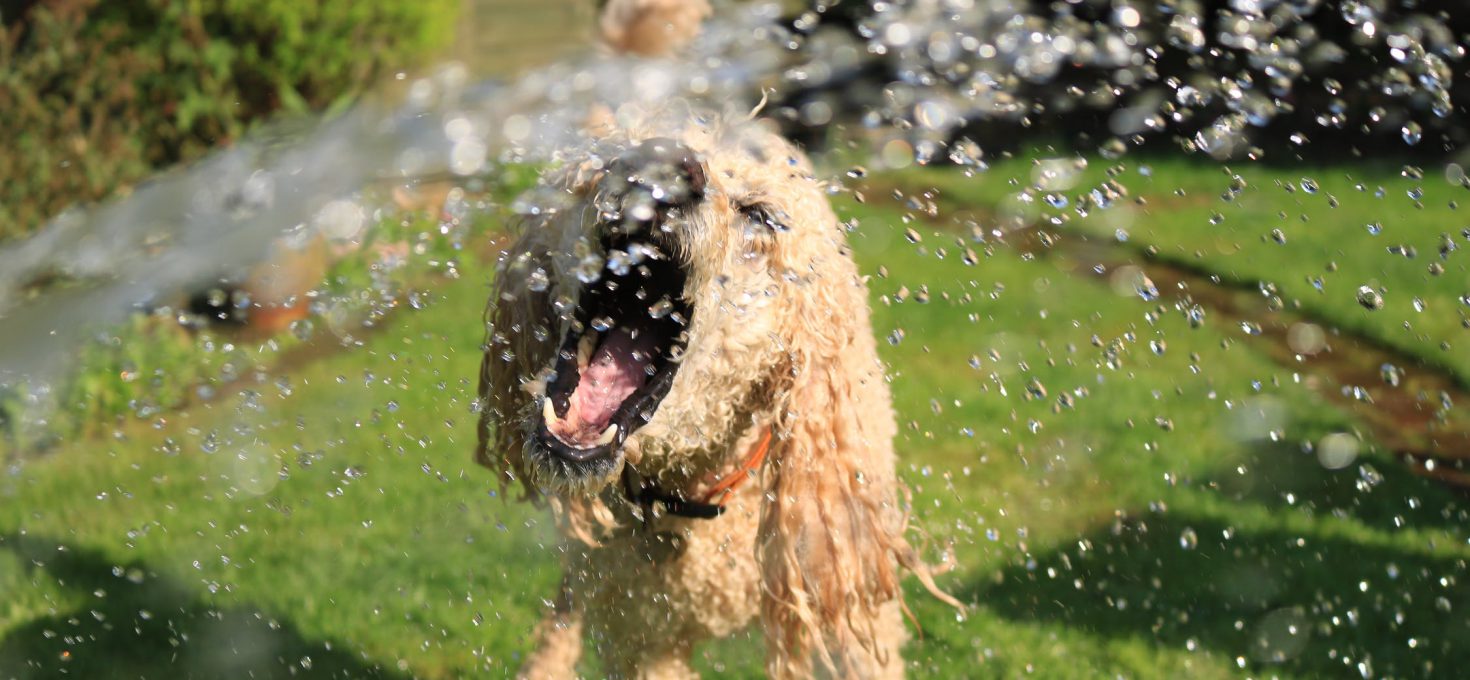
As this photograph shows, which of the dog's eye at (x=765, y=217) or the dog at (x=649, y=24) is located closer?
the dog's eye at (x=765, y=217)

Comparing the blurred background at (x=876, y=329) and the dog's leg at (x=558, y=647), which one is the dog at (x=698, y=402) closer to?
the dog's leg at (x=558, y=647)

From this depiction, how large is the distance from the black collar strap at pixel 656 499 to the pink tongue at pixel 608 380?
1.12ft

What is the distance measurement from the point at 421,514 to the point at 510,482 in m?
1.94

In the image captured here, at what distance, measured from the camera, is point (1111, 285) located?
721 centimetres

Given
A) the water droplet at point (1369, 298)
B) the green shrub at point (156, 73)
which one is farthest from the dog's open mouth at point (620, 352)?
the green shrub at point (156, 73)

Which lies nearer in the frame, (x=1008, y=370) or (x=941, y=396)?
(x=941, y=396)

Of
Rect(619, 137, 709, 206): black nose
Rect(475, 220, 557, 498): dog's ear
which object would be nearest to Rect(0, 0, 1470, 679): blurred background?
Rect(475, 220, 557, 498): dog's ear

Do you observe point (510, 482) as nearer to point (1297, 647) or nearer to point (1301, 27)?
point (1297, 647)

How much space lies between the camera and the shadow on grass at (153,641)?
3.71 metres

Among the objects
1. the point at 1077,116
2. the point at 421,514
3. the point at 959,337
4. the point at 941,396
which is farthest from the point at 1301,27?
the point at 421,514

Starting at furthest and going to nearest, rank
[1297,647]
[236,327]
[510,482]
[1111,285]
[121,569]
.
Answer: [1111,285]
[236,327]
[121,569]
[1297,647]
[510,482]

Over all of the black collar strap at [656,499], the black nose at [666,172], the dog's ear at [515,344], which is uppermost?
the black nose at [666,172]

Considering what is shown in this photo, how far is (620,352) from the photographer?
7.68 ft

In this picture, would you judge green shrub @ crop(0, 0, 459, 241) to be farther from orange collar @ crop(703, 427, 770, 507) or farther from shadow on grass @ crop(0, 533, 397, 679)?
orange collar @ crop(703, 427, 770, 507)
